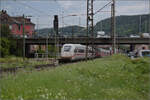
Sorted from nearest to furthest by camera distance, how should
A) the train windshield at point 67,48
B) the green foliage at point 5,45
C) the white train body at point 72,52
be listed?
1. the white train body at point 72,52
2. the train windshield at point 67,48
3. the green foliage at point 5,45

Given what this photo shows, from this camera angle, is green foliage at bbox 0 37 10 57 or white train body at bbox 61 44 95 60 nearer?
white train body at bbox 61 44 95 60

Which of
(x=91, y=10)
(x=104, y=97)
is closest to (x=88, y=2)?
(x=91, y=10)

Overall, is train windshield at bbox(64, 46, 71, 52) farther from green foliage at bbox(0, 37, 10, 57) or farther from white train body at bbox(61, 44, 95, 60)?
green foliage at bbox(0, 37, 10, 57)

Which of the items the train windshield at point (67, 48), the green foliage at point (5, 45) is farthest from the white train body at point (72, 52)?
the green foliage at point (5, 45)

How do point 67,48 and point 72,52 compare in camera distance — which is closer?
point 72,52

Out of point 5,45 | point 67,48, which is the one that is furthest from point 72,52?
point 5,45

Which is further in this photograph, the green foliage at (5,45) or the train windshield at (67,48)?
the green foliage at (5,45)

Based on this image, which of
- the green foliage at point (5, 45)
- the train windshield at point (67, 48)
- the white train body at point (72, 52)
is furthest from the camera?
the green foliage at point (5, 45)

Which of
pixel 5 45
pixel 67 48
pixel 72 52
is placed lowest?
pixel 72 52

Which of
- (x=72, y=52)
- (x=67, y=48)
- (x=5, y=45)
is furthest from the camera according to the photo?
(x=5, y=45)

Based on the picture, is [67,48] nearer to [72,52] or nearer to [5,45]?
[72,52]

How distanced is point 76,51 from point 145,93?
89.2ft

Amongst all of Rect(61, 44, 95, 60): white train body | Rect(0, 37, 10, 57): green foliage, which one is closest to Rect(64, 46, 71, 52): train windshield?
Rect(61, 44, 95, 60): white train body

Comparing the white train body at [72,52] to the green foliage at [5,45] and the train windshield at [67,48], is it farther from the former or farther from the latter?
the green foliage at [5,45]
